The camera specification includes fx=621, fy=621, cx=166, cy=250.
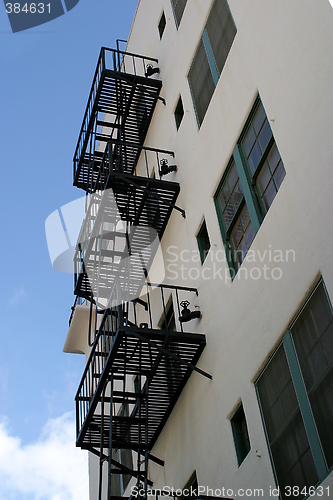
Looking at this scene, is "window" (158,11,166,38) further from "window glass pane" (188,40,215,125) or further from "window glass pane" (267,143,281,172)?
"window glass pane" (267,143,281,172)

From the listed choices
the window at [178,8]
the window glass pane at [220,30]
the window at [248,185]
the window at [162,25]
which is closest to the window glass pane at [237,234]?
the window at [248,185]

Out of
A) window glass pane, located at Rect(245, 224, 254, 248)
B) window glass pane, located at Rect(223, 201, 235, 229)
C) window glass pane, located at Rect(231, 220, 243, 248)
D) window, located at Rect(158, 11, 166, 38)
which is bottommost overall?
window glass pane, located at Rect(245, 224, 254, 248)

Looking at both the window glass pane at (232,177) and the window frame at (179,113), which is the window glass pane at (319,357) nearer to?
the window glass pane at (232,177)

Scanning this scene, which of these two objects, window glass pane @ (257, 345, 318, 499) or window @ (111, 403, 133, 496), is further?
window @ (111, 403, 133, 496)

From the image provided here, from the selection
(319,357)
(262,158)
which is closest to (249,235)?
(262,158)

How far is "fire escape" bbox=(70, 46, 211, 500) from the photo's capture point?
11891 millimetres

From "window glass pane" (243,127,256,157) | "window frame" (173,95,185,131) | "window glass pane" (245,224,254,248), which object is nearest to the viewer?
"window glass pane" (245,224,254,248)

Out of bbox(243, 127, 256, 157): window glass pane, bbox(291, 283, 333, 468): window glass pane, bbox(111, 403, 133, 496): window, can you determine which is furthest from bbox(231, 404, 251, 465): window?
bbox(111, 403, 133, 496): window

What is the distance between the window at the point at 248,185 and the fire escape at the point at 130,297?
63.9 inches

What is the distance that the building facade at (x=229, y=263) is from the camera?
326 inches

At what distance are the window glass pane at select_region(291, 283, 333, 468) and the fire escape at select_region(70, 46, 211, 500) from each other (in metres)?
3.12

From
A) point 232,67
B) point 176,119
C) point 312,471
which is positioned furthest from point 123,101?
point 312,471

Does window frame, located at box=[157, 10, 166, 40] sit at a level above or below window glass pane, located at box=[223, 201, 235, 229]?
above

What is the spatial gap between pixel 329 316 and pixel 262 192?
320 centimetres
